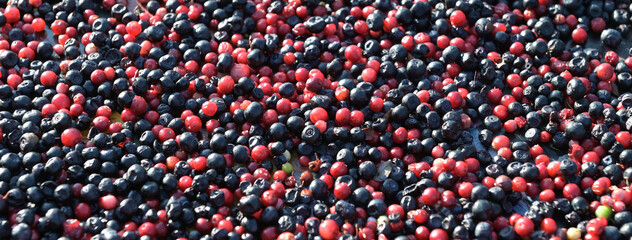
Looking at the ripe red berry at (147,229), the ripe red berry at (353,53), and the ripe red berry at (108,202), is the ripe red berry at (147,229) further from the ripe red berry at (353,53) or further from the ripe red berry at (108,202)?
Result: the ripe red berry at (353,53)

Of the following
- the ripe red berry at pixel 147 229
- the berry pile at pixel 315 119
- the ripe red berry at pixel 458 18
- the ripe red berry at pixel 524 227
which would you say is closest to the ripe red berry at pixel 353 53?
the berry pile at pixel 315 119

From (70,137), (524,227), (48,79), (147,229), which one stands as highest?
(48,79)

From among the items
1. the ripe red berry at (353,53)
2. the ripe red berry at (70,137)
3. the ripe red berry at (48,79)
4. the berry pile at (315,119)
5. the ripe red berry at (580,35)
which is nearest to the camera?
the berry pile at (315,119)

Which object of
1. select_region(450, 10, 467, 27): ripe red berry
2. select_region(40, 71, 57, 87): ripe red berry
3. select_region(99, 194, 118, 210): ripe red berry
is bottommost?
select_region(99, 194, 118, 210): ripe red berry

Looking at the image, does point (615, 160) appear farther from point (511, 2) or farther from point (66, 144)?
point (66, 144)

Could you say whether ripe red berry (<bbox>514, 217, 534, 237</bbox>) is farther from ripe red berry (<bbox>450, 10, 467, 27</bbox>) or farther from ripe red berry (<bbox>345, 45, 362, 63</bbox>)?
ripe red berry (<bbox>450, 10, 467, 27</bbox>)

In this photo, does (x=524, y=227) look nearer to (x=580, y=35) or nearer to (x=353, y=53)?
(x=353, y=53)

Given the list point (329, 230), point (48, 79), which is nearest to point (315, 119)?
point (329, 230)

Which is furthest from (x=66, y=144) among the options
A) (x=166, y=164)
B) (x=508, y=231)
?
(x=508, y=231)

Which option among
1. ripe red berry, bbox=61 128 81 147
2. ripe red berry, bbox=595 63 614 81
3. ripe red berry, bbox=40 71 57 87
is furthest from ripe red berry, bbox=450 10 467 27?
ripe red berry, bbox=40 71 57 87
